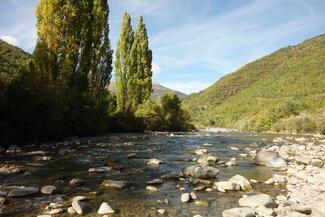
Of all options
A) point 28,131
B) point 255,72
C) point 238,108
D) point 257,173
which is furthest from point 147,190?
point 255,72

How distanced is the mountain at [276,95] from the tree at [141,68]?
21.9 m

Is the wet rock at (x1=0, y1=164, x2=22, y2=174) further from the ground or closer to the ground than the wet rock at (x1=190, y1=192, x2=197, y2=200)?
further from the ground

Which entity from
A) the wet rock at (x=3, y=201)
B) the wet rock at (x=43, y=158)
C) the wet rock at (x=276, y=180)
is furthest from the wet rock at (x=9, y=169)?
the wet rock at (x=276, y=180)

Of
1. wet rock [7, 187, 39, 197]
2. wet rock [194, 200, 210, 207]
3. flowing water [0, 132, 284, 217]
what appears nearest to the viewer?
flowing water [0, 132, 284, 217]

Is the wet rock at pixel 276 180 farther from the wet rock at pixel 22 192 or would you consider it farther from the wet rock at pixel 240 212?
the wet rock at pixel 22 192

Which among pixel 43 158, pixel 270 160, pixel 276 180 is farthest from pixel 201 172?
pixel 43 158

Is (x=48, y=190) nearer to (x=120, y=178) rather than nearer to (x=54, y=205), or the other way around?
(x=54, y=205)

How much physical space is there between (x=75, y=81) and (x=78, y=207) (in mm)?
21568

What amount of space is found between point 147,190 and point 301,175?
226 inches

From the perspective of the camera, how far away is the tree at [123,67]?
138 feet

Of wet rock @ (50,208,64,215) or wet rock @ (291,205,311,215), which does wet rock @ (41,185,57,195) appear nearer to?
wet rock @ (50,208,64,215)

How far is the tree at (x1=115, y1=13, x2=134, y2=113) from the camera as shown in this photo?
138ft

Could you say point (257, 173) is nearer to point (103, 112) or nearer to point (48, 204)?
point (48, 204)

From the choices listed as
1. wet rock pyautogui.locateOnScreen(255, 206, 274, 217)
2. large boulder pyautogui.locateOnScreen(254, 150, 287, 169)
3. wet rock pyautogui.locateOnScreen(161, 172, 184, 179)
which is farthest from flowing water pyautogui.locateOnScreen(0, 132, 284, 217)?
wet rock pyautogui.locateOnScreen(255, 206, 274, 217)
